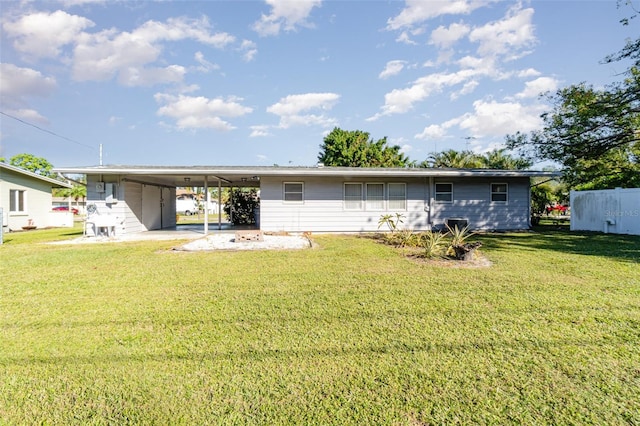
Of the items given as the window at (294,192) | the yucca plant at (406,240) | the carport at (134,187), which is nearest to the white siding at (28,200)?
the carport at (134,187)

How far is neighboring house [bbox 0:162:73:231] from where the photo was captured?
1556 cm

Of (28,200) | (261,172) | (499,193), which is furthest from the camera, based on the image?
(28,200)

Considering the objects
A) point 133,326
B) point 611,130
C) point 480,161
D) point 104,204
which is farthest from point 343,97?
point 133,326

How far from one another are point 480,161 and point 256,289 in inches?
957

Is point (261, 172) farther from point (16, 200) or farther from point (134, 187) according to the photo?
point (16, 200)

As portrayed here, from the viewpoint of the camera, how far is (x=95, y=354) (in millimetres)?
2854

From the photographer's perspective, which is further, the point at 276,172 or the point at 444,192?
the point at 444,192

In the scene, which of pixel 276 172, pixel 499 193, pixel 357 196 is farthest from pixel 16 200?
pixel 499 193

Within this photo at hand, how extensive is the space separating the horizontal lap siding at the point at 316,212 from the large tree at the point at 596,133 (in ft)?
27.8

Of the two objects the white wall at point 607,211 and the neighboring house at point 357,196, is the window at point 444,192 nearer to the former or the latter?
the neighboring house at point 357,196

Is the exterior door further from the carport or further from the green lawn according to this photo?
the green lawn

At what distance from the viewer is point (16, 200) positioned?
53.7 ft

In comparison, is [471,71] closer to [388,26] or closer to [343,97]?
[388,26]

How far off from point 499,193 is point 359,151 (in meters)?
19.7
